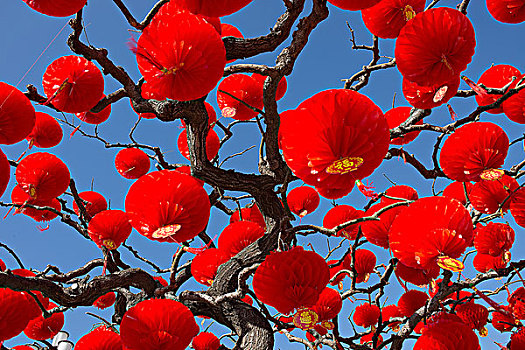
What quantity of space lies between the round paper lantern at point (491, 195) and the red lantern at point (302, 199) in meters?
1.18

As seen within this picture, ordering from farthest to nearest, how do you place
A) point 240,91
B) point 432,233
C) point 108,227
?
point 108,227 < point 240,91 < point 432,233

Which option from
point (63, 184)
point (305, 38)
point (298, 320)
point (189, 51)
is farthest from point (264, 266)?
point (63, 184)

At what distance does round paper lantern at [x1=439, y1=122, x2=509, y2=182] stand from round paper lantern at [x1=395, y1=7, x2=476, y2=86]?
1.63ft

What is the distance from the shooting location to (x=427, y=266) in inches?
54.1

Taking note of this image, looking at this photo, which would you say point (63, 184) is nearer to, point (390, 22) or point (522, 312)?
point (390, 22)

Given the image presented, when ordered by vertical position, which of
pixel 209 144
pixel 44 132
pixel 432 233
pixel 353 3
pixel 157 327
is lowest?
pixel 157 327

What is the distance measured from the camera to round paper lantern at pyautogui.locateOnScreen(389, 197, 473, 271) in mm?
1306

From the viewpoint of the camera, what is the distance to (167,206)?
137cm

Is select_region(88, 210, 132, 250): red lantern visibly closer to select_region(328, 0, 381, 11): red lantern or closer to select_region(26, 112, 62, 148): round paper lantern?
select_region(26, 112, 62, 148): round paper lantern

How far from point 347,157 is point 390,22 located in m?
0.98

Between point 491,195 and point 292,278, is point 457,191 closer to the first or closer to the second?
point 491,195

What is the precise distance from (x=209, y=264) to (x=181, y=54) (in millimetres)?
1533

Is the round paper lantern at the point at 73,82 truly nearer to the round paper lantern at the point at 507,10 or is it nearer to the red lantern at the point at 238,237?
the red lantern at the point at 238,237

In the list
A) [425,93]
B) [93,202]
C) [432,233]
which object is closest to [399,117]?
[425,93]
